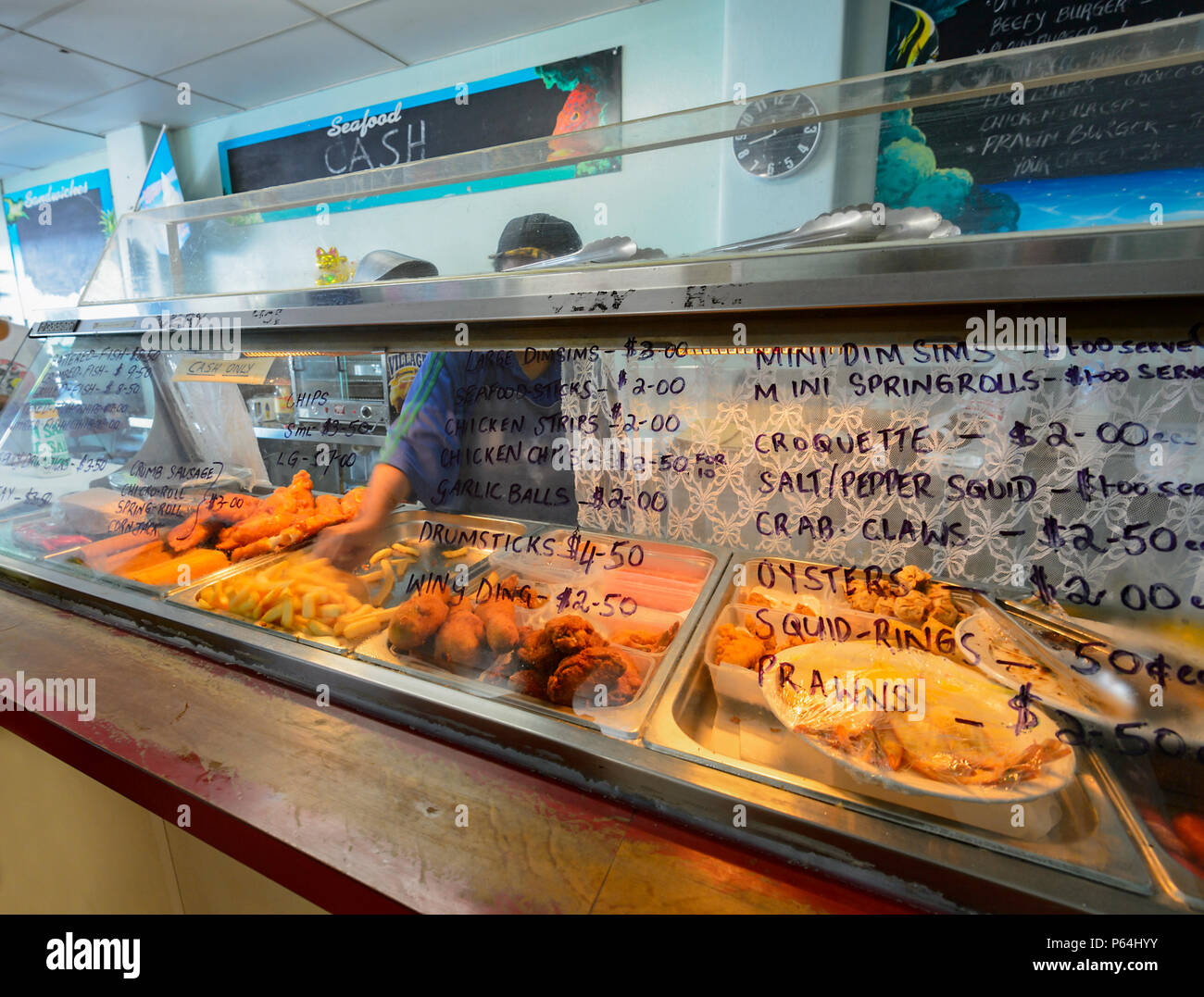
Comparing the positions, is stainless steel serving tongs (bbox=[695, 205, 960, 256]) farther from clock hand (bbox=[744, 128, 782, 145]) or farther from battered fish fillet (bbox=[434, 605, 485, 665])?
battered fish fillet (bbox=[434, 605, 485, 665])

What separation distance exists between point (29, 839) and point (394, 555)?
1.14 meters

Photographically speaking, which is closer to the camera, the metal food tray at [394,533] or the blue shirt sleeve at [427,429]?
the blue shirt sleeve at [427,429]

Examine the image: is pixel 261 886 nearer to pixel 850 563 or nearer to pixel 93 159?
pixel 850 563

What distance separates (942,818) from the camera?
81 centimetres

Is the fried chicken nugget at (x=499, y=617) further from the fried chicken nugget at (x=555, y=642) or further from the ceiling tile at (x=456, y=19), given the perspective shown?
the ceiling tile at (x=456, y=19)

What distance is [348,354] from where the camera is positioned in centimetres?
136

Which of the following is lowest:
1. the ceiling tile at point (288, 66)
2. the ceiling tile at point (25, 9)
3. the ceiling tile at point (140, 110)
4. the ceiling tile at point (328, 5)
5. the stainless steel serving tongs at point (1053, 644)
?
the stainless steel serving tongs at point (1053, 644)

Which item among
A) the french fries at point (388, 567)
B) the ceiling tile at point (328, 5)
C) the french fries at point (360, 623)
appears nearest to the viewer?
the french fries at point (360, 623)

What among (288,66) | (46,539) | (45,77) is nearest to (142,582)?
(46,539)

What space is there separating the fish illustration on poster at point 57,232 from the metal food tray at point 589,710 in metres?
8.52

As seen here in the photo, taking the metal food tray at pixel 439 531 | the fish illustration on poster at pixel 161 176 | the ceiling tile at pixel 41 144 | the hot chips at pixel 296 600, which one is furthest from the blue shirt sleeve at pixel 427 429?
the ceiling tile at pixel 41 144

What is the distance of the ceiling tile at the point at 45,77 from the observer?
4.62 m

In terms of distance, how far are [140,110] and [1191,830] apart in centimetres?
865
